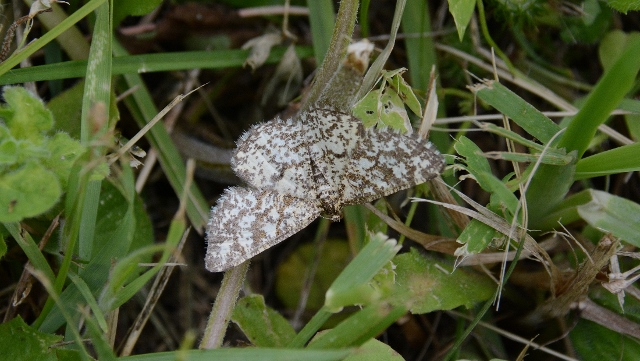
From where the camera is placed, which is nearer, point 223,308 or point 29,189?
point 29,189

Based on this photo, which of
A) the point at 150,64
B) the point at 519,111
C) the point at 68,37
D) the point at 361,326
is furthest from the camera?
the point at 68,37

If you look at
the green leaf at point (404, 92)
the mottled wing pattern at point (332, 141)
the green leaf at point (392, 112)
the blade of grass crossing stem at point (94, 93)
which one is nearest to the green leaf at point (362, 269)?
the mottled wing pattern at point (332, 141)

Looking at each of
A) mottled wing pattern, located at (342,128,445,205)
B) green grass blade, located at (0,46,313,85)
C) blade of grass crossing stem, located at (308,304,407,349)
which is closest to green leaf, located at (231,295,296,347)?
blade of grass crossing stem, located at (308,304,407,349)

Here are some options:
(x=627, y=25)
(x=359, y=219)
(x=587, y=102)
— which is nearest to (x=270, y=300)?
(x=359, y=219)

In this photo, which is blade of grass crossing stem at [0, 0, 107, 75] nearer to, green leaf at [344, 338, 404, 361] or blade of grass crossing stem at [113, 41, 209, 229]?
blade of grass crossing stem at [113, 41, 209, 229]

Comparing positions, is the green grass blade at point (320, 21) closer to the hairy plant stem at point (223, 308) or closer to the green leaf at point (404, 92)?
the green leaf at point (404, 92)

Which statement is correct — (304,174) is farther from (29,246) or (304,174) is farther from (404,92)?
(29,246)

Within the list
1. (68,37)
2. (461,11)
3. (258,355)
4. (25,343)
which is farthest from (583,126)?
(68,37)
